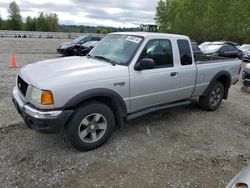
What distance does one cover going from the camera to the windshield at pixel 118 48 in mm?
4235

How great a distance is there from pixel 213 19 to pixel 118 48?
34.9 meters

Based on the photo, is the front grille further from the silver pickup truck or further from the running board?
the running board

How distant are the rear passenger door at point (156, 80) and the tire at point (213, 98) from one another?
1.26 meters

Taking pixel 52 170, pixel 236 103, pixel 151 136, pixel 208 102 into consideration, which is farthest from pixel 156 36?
pixel 236 103

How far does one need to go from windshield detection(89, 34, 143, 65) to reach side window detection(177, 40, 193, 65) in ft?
3.33

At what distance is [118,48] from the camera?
14.7ft

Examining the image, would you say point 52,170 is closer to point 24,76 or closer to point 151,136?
point 24,76

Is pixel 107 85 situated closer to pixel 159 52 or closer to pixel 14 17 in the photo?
pixel 159 52

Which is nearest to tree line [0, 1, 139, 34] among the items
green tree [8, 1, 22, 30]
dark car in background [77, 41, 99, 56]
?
green tree [8, 1, 22, 30]

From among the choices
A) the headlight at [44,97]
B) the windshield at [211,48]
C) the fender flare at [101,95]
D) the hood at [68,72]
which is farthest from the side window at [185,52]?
the windshield at [211,48]

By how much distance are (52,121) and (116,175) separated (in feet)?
3.78

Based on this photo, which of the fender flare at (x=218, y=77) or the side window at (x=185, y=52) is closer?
the side window at (x=185, y=52)

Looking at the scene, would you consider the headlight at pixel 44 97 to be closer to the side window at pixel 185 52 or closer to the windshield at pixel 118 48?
the windshield at pixel 118 48

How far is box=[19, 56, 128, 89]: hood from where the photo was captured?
11.2ft
